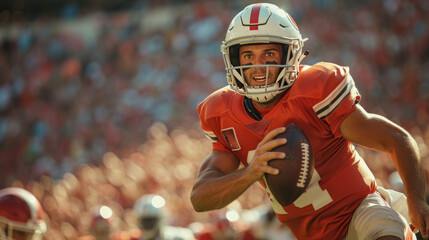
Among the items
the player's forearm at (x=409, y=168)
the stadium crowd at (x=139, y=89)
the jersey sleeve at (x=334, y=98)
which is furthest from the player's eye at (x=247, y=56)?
the stadium crowd at (x=139, y=89)

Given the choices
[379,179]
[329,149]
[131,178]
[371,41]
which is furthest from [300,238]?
[371,41]

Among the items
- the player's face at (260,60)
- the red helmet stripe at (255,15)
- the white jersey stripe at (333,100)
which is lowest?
the white jersey stripe at (333,100)

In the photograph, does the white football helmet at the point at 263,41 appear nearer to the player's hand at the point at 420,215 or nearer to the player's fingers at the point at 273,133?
the player's fingers at the point at 273,133

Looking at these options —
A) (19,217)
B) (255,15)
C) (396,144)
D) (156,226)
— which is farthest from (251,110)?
(156,226)

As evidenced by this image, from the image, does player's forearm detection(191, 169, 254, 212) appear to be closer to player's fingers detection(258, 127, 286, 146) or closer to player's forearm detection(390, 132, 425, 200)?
player's fingers detection(258, 127, 286, 146)

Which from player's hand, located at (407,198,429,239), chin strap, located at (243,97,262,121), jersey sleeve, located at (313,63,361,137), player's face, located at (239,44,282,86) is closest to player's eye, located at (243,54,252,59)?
player's face, located at (239,44,282,86)

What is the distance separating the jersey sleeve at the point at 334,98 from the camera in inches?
114

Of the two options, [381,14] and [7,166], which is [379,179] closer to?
[381,14]

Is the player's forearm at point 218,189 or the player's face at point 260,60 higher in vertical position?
the player's face at point 260,60

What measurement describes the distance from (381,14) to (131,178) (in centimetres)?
495

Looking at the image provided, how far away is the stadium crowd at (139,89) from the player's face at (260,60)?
11.4ft

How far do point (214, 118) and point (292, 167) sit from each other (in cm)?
67

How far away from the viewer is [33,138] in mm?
14719

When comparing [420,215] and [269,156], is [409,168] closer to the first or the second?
[420,215]
